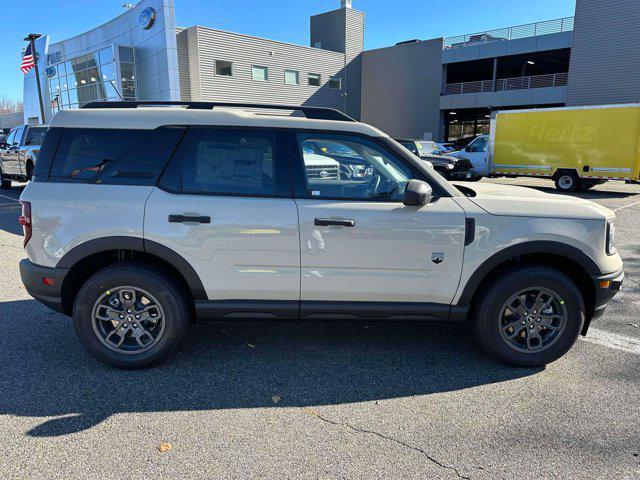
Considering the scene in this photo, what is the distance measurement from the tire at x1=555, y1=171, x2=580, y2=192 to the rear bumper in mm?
16633

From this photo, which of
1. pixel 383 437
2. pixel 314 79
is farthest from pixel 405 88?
pixel 383 437

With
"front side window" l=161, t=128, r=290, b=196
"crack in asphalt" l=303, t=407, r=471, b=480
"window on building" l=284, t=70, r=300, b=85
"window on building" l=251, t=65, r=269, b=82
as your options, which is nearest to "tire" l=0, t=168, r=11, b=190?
"front side window" l=161, t=128, r=290, b=196

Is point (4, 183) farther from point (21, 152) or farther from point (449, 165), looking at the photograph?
point (449, 165)

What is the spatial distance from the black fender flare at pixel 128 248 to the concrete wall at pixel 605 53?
3066 cm

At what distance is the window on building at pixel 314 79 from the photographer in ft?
111

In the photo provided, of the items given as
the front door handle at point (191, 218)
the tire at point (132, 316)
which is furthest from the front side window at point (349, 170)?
the tire at point (132, 316)

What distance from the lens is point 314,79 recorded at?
1350 inches

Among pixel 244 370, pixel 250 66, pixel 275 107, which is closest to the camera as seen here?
pixel 244 370

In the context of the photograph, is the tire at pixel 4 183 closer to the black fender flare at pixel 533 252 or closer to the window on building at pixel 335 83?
the black fender flare at pixel 533 252

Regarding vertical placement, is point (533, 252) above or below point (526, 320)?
above

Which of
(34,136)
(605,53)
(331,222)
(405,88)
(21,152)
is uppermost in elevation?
(605,53)

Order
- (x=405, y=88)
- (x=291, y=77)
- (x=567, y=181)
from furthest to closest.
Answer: (x=405, y=88)
(x=291, y=77)
(x=567, y=181)

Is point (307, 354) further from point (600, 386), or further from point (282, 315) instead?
point (600, 386)

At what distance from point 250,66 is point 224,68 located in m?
2.12
